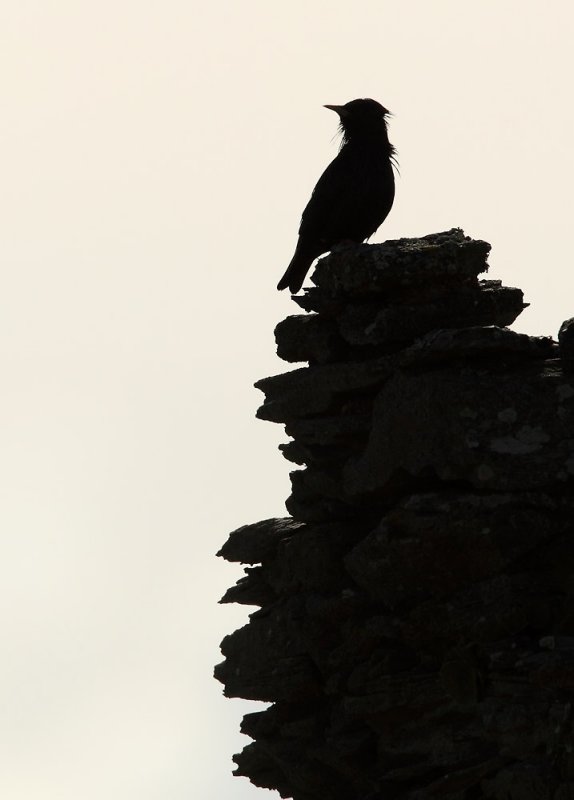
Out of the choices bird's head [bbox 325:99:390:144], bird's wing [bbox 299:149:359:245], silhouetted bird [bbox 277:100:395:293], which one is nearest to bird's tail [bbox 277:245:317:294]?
silhouetted bird [bbox 277:100:395:293]

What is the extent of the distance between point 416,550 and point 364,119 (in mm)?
8034

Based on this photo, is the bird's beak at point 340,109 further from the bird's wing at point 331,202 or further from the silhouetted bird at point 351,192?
the bird's wing at point 331,202

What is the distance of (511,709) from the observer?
16.0m

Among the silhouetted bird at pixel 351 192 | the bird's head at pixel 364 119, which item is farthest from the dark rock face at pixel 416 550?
the bird's head at pixel 364 119

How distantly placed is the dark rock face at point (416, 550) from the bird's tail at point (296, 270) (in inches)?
80.8

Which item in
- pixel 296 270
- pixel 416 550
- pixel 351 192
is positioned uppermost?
pixel 351 192

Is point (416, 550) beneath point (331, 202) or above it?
beneath

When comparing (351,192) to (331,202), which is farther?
(331,202)

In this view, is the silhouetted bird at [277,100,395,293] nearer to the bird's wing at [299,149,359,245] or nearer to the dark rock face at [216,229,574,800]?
the bird's wing at [299,149,359,245]

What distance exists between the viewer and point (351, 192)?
2161 centimetres

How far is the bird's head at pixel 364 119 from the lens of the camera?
2208cm

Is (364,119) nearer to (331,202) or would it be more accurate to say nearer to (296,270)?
(331,202)

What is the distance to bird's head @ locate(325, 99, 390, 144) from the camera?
72.4ft

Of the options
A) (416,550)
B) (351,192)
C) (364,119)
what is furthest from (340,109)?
(416,550)
